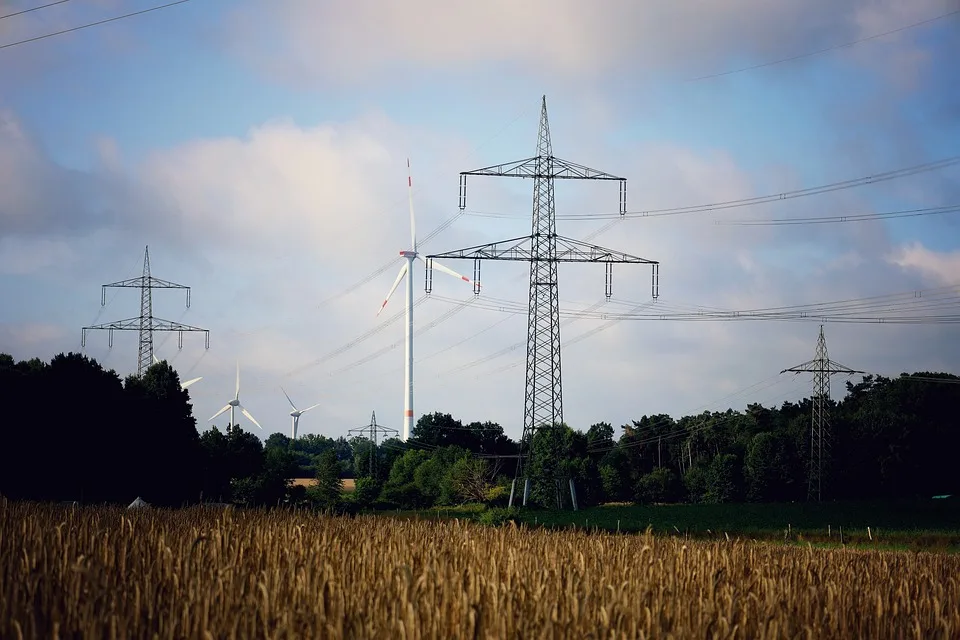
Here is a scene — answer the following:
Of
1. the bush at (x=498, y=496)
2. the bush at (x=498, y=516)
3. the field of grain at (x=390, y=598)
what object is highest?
the field of grain at (x=390, y=598)

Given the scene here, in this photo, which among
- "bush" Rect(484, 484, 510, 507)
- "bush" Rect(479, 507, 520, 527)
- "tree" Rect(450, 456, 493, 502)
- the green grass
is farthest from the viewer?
"tree" Rect(450, 456, 493, 502)

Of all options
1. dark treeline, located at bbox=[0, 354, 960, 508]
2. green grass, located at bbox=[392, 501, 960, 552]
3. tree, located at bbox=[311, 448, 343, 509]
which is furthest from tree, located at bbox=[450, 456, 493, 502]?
green grass, located at bbox=[392, 501, 960, 552]

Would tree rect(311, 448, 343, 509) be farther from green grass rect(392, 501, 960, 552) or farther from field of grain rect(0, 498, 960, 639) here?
field of grain rect(0, 498, 960, 639)

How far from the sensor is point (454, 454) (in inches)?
4914

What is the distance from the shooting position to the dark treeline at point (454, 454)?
73062mm

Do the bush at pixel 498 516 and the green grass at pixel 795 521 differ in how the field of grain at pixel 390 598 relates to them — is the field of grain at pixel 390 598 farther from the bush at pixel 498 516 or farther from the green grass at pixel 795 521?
the green grass at pixel 795 521

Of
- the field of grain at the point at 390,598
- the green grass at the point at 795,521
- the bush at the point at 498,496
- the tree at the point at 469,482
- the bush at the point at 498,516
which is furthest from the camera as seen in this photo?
the tree at the point at 469,482

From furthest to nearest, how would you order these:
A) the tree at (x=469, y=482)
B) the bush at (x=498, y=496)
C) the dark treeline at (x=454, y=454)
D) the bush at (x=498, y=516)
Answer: the tree at (x=469, y=482)
the bush at (x=498, y=496)
the dark treeline at (x=454, y=454)
the bush at (x=498, y=516)

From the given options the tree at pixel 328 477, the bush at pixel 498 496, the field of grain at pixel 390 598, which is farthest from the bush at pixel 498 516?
the tree at pixel 328 477

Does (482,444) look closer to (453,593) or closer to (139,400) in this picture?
(139,400)

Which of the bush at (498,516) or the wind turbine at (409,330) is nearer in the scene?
the bush at (498,516)

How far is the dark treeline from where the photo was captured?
7306 cm

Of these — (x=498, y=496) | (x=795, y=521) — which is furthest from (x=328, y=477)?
(x=795, y=521)

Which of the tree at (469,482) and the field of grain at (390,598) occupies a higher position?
the field of grain at (390,598)
